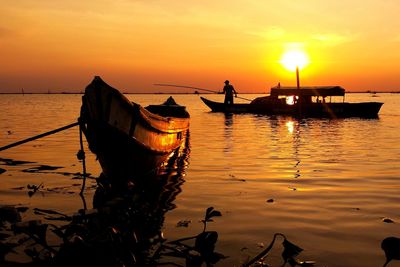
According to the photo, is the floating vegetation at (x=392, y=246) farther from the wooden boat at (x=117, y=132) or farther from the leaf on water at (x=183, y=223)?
the wooden boat at (x=117, y=132)

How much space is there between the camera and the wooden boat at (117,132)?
10195 mm

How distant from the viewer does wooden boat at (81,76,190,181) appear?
33.4ft

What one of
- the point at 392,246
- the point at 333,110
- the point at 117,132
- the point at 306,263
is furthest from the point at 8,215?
the point at 333,110

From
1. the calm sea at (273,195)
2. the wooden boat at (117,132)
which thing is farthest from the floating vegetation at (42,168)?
the wooden boat at (117,132)

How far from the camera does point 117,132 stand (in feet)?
34.6

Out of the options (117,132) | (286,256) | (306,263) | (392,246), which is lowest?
(306,263)

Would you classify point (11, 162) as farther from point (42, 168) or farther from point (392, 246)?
point (392, 246)

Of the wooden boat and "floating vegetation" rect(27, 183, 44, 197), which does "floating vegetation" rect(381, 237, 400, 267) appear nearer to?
the wooden boat

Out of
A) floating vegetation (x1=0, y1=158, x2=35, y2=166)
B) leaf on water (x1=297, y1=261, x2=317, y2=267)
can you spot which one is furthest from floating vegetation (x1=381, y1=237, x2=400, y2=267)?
floating vegetation (x1=0, y1=158, x2=35, y2=166)

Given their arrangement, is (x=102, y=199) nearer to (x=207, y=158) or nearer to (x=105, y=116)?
(x=105, y=116)

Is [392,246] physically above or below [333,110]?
above

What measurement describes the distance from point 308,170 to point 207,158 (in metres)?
4.51

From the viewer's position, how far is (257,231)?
24.6 ft

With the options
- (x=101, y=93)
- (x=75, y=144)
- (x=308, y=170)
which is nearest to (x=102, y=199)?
(x=101, y=93)
